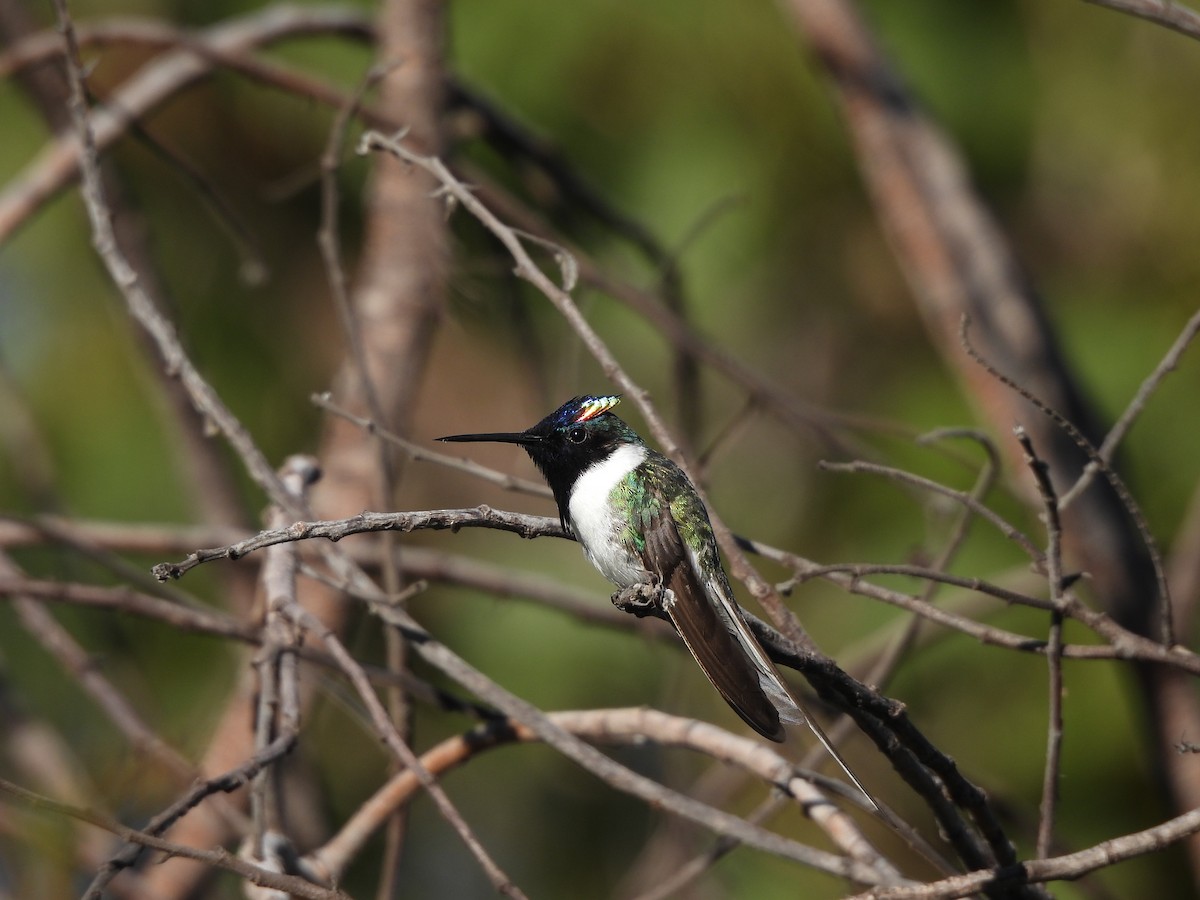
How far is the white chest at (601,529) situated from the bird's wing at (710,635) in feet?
0.16

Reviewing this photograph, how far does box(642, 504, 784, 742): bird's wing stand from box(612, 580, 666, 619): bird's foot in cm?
2

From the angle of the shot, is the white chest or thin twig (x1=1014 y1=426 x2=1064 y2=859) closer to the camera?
thin twig (x1=1014 y1=426 x2=1064 y2=859)

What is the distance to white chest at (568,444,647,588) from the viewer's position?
91.2 inches

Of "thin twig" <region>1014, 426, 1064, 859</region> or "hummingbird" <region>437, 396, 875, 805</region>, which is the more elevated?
"hummingbird" <region>437, 396, 875, 805</region>

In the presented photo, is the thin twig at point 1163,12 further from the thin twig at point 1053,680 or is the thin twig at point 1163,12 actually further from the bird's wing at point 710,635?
the bird's wing at point 710,635

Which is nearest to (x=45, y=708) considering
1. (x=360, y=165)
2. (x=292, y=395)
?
(x=292, y=395)

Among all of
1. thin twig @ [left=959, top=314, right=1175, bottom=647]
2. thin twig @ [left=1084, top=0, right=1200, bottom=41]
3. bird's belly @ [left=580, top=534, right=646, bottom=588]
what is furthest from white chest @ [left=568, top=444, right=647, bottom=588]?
thin twig @ [left=1084, top=0, right=1200, bottom=41]

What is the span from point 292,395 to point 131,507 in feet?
3.34

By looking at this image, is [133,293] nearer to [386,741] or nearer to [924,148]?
[386,741]

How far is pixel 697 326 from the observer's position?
4.89 m

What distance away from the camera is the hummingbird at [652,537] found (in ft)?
6.31

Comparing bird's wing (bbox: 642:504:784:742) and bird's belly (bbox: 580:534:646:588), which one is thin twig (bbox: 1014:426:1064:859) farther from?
bird's belly (bbox: 580:534:646:588)

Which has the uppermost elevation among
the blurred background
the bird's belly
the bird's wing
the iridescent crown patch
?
the blurred background

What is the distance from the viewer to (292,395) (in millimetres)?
6762
